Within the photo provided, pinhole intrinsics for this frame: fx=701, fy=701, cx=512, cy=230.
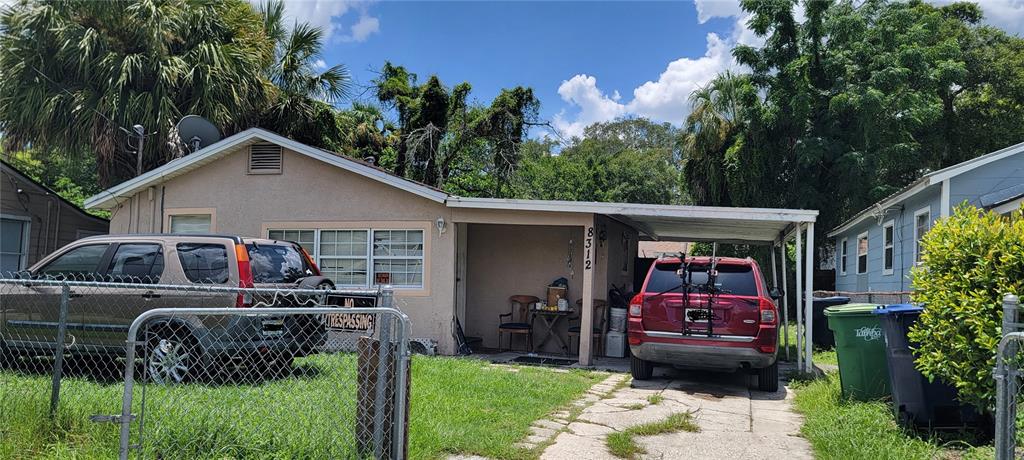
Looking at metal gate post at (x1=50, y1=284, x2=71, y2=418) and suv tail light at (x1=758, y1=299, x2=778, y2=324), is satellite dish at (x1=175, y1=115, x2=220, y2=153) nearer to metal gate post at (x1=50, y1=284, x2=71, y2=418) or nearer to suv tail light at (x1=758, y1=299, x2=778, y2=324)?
metal gate post at (x1=50, y1=284, x2=71, y2=418)

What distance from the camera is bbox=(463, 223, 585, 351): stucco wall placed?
12.4m

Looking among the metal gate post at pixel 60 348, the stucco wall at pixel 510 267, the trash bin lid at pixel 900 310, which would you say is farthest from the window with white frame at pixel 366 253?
the trash bin lid at pixel 900 310

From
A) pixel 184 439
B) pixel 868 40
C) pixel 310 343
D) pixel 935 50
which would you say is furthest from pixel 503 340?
pixel 935 50

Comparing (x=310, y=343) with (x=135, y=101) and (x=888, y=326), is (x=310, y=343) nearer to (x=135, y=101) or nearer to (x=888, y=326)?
(x=888, y=326)

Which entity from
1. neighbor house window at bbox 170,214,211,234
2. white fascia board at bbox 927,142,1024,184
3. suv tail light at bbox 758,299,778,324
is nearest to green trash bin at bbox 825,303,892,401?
suv tail light at bbox 758,299,778,324

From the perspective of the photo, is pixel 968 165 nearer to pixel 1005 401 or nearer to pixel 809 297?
pixel 809 297

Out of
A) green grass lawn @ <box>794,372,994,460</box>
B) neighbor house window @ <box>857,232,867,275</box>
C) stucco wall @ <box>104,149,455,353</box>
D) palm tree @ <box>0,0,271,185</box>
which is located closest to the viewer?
green grass lawn @ <box>794,372,994,460</box>

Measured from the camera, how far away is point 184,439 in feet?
14.8

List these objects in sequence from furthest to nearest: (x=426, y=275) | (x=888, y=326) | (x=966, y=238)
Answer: (x=426, y=275)
(x=888, y=326)
(x=966, y=238)

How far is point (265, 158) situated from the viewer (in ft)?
40.2

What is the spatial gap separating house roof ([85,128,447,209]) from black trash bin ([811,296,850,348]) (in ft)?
25.8

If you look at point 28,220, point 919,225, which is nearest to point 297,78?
point 28,220

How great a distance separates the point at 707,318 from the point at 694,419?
6.06 feet

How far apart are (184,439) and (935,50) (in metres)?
25.2
